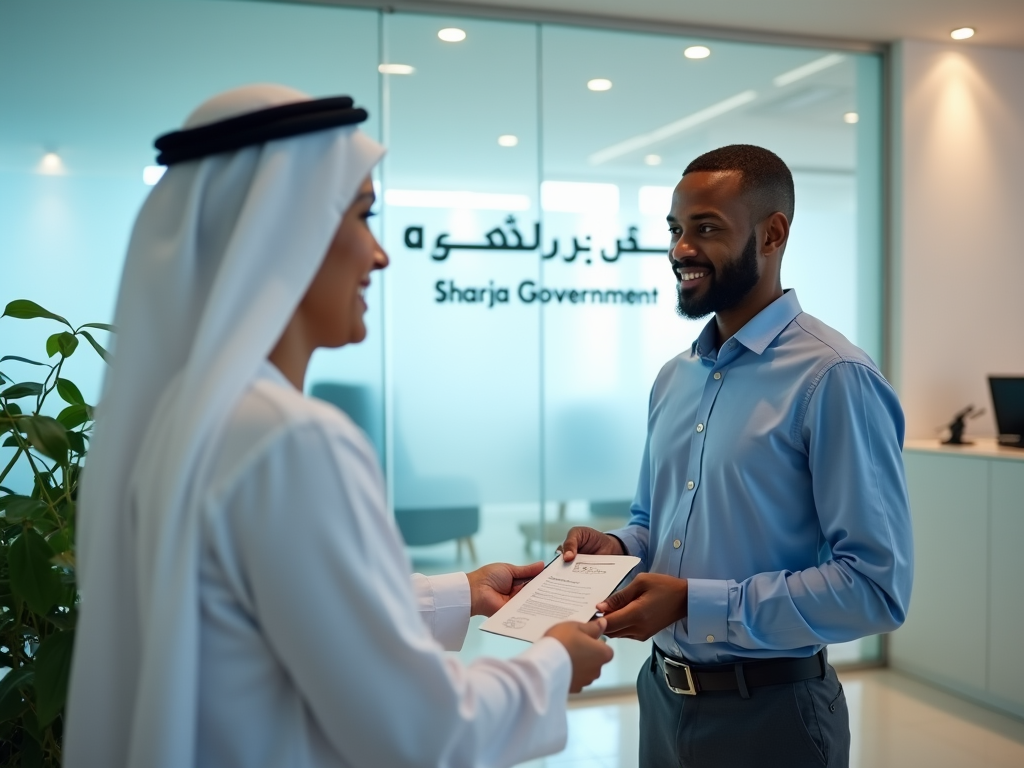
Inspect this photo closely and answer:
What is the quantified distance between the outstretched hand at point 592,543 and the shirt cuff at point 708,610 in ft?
0.97

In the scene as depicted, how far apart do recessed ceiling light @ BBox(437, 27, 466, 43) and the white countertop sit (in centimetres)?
278

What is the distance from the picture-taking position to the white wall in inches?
193

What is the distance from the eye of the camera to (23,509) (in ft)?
6.59

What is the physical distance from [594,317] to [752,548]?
278 cm

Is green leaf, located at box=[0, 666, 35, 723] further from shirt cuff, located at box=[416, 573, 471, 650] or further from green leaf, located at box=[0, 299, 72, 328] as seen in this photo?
shirt cuff, located at box=[416, 573, 471, 650]

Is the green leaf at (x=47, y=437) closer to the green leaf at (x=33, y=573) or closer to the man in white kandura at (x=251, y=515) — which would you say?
the green leaf at (x=33, y=573)

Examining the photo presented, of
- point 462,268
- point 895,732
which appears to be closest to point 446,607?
point 462,268

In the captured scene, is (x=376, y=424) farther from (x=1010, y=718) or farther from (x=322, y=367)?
(x=1010, y=718)

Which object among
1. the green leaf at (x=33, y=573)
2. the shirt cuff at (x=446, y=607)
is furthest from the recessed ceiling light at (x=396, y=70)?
the shirt cuff at (x=446, y=607)

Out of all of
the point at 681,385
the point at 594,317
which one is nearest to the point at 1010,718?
the point at 594,317

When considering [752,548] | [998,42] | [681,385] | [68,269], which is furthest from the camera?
[998,42]

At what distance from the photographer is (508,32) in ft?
14.5

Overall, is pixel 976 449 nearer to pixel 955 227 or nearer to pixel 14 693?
pixel 955 227

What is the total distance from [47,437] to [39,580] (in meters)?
0.30
